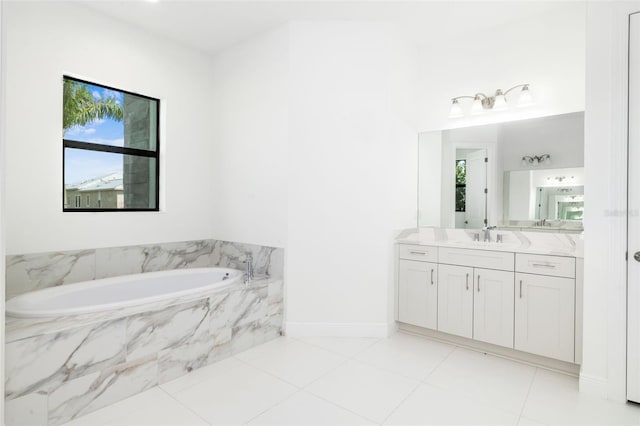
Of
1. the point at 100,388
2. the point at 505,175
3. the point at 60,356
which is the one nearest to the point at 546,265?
the point at 505,175

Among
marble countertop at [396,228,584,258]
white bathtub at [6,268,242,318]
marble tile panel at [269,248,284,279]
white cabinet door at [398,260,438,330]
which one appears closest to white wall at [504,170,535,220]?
marble countertop at [396,228,584,258]

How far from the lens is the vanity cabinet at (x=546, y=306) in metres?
2.44

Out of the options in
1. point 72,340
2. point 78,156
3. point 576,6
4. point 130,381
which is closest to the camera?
point 72,340

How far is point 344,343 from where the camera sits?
298cm

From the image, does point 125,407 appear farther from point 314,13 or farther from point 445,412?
point 314,13

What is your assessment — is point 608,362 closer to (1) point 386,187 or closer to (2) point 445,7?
(1) point 386,187

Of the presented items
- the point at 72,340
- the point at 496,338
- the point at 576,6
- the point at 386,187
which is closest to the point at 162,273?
the point at 72,340

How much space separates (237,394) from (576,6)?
3.72 metres

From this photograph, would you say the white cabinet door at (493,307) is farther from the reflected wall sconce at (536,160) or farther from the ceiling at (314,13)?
the ceiling at (314,13)

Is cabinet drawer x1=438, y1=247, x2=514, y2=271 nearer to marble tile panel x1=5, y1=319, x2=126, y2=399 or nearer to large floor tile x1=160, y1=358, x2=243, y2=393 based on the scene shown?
large floor tile x1=160, y1=358, x2=243, y2=393

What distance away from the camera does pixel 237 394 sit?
85.0 inches

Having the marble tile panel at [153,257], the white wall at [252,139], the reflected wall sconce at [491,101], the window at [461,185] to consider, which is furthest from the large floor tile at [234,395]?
the reflected wall sconce at [491,101]

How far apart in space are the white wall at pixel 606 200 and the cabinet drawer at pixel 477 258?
0.56m

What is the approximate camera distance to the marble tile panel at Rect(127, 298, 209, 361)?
2.15m
